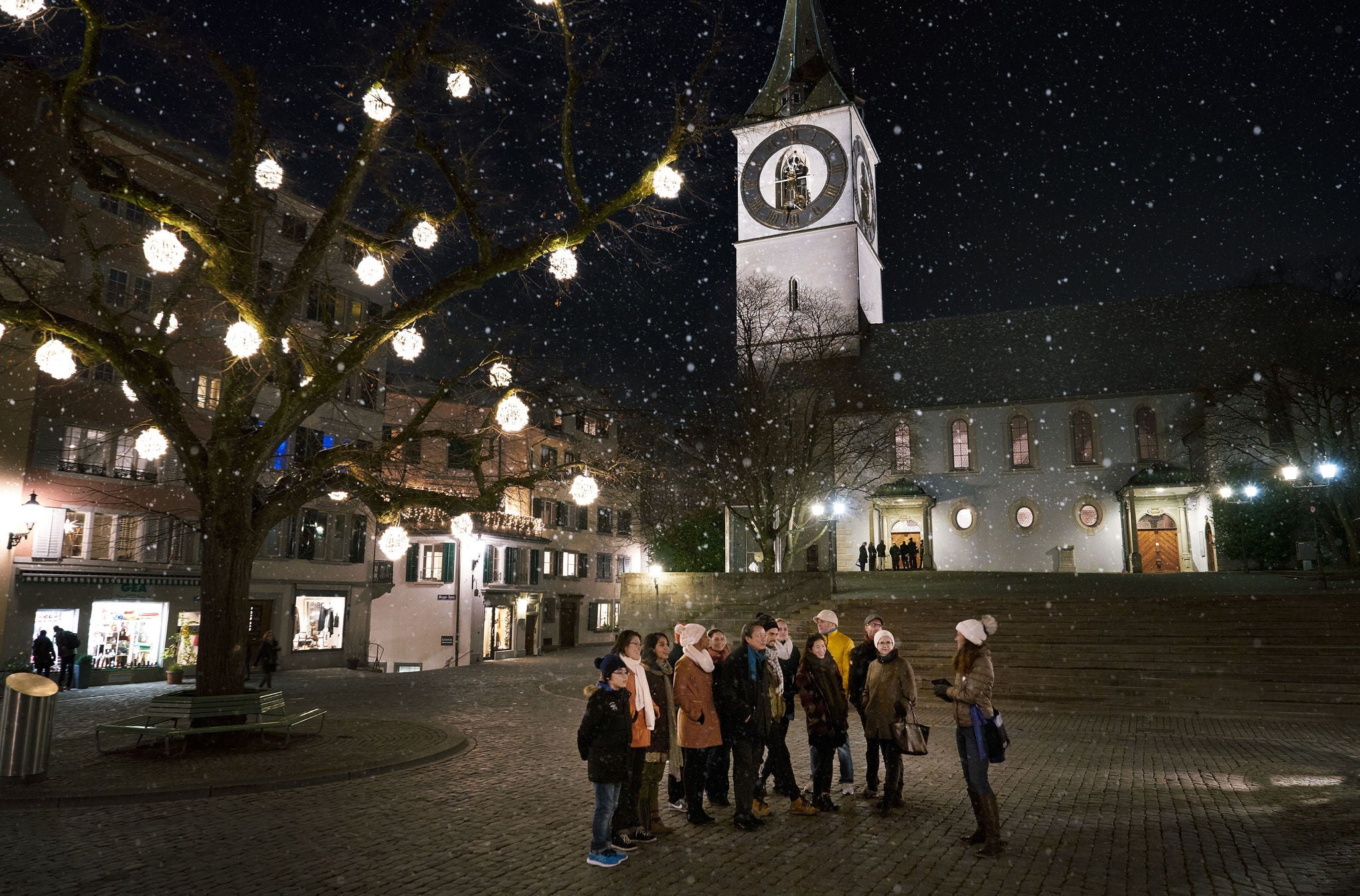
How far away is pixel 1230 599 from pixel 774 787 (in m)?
17.8

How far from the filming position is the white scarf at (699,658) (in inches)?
320

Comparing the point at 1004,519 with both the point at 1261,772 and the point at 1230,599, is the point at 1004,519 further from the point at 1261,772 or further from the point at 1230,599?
the point at 1261,772

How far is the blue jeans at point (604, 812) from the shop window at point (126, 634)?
25517mm

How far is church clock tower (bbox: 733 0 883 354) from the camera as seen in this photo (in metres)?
49.7

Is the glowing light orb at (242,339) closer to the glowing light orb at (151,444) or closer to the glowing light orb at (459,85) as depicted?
the glowing light orb at (151,444)

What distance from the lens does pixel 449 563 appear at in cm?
4025

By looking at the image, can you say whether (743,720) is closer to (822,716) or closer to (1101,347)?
(822,716)

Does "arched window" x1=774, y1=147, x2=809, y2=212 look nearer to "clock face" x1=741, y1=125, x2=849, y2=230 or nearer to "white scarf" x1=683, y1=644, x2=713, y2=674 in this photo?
"clock face" x1=741, y1=125, x2=849, y2=230

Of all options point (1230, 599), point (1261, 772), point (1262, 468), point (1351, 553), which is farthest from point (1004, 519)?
point (1261, 772)

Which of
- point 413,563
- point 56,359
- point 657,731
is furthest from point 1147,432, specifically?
point 56,359

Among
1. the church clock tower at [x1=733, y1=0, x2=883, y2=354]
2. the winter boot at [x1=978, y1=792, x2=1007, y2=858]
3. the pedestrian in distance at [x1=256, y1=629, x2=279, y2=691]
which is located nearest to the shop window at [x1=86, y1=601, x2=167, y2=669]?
the pedestrian in distance at [x1=256, y1=629, x2=279, y2=691]

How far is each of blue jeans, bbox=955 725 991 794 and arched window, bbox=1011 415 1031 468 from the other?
3781 centimetres

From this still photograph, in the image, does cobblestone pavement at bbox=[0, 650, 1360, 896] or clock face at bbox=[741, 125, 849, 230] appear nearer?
cobblestone pavement at bbox=[0, 650, 1360, 896]

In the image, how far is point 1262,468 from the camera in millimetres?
37188
